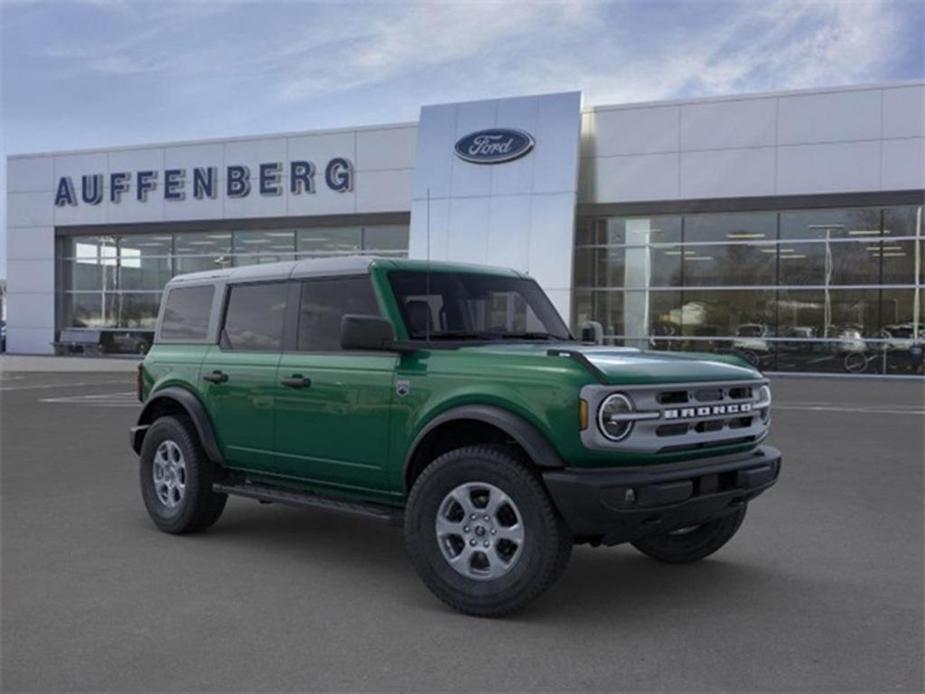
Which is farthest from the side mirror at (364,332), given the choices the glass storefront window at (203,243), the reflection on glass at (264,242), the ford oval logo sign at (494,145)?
the glass storefront window at (203,243)

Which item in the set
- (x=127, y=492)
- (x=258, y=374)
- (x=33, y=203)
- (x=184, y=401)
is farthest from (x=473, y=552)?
(x=33, y=203)

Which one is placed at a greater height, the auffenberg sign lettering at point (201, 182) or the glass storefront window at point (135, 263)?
the auffenberg sign lettering at point (201, 182)

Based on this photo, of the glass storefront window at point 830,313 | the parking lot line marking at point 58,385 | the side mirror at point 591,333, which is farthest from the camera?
the glass storefront window at point 830,313

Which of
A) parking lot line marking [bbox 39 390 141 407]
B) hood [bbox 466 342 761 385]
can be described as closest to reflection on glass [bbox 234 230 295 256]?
parking lot line marking [bbox 39 390 141 407]

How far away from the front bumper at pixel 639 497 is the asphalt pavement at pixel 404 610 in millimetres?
518

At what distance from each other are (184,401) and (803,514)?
16.0 feet

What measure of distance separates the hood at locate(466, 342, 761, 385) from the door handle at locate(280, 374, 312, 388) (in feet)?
3.76

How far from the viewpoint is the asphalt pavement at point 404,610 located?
13.1 feet

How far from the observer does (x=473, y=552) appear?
4.84 m

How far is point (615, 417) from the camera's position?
4535mm

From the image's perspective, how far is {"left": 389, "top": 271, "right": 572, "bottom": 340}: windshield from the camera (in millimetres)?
5656

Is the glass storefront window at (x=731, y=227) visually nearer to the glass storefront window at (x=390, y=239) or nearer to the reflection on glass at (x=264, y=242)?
the glass storefront window at (x=390, y=239)

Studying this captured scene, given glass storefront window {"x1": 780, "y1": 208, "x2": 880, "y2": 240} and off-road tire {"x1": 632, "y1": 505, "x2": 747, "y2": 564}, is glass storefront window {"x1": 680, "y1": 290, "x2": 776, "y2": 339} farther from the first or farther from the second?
off-road tire {"x1": 632, "y1": 505, "x2": 747, "y2": 564}

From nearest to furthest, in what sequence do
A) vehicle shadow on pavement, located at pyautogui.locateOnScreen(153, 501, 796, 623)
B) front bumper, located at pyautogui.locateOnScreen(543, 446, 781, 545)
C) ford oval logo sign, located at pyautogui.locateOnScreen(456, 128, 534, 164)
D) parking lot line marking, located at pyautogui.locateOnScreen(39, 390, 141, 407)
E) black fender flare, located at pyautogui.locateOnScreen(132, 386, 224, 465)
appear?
1. front bumper, located at pyautogui.locateOnScreen(543, 446, 781, 545)
2. vehicle shadow on pavement, located at pyautogui.locateOnScreen(153, 501, 796, 623)
3. black fender flare, located at pyautogui.locateOnScreen(132, 386, 224, 465)
4. parking lot line marking, located at pyautogui.locateOnScreen(39, 390, 141, 407)
5. ford oval logo sign, located at pyautogui.locateOnScreen(456, 128, 534, 164)
